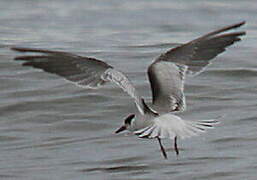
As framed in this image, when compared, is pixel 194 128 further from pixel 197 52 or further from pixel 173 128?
pixel 197 52

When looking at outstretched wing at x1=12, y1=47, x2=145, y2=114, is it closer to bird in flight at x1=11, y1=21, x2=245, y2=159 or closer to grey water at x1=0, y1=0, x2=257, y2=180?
bird in flight at x1=11, y1=21, x2=245, y2=159

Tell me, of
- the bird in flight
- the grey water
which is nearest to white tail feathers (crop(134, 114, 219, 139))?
the bird in flight

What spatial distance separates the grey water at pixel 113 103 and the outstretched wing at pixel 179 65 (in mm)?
708

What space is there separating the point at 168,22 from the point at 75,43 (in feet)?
10.8

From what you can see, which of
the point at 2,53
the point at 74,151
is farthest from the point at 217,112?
the point at 2,53

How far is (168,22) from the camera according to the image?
18.0 meters

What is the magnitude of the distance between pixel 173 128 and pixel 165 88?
78cm

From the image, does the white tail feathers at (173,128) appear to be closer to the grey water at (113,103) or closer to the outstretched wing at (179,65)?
the outstretched wing at (179,65)

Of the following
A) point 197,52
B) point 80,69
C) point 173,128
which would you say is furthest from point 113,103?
point 173,128

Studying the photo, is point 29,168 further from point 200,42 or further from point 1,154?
point 200,42

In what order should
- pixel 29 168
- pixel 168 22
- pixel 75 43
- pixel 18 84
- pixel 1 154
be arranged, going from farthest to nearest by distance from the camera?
pixel 168 22
pixel 75 43
pixel 18 84
pixel 1 154
pixel 29 168

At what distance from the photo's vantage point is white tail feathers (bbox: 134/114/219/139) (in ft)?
21.7

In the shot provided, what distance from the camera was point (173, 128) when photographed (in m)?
6.74

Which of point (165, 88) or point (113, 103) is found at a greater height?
point (165, 88)
